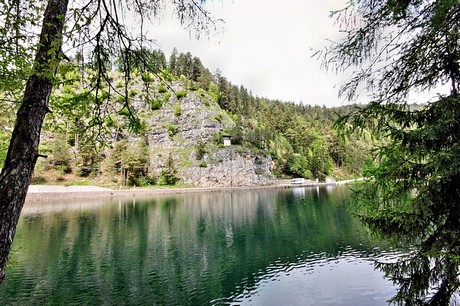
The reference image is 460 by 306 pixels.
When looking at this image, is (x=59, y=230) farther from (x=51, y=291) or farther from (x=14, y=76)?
(x=14, y=76)

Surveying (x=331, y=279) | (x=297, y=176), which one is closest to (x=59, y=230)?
(x=331, y=279)

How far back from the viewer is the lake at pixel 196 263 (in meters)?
11.6

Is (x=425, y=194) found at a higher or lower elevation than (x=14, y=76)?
lower

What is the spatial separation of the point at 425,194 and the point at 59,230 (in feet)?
85.5

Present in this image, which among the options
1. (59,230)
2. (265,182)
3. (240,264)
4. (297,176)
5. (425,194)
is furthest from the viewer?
(297,176)

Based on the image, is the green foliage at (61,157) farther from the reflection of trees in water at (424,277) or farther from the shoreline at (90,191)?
the reflection of trees in water at (424,277)

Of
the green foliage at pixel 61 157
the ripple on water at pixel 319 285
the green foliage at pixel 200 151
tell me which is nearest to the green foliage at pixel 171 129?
the green foliage at pixel 200 151

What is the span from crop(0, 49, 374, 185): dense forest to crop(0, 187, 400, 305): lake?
4.18m

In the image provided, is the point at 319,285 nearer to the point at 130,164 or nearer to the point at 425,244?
the point at 425,244

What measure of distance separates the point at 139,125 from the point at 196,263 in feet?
44.9

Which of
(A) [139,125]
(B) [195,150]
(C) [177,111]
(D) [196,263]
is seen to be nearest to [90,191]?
(B) [195,150]

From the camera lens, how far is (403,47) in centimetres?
479

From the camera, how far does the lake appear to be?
1159 cm

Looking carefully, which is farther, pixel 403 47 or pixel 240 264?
pixel 240 264
